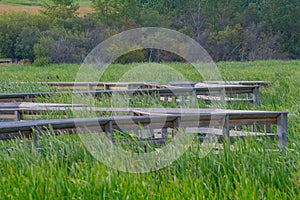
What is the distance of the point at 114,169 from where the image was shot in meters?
4.68

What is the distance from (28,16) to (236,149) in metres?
47.7

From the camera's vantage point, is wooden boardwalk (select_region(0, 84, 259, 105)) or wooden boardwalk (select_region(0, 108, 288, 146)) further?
wooden boardwalk (select_region(0, 84, 259, 105))

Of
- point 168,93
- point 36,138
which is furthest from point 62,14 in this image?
point 36,138

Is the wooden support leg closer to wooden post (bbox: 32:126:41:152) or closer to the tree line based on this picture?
wooden post (bbox: 32:126:41:152)

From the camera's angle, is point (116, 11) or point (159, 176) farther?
point (116, 11)

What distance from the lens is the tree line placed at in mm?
43000

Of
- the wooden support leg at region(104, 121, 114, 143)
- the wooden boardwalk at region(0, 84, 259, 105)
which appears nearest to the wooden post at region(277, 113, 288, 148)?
the wooden support leg at region(104, 121, 114, 143)

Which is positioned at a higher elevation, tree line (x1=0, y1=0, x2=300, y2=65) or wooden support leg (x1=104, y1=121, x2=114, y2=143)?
tree line (x1=0, y1=0, x2=300, y2=65)

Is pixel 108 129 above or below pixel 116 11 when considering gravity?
below

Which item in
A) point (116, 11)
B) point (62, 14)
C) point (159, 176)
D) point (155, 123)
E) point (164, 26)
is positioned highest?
point (116, 11)

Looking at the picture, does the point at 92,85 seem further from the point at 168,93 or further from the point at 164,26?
the point at 164,26

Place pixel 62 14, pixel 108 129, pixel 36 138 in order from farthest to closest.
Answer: pixel 62 14 → pixel 108 129 → pixel 36 138

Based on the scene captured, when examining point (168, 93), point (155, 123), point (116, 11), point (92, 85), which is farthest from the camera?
point (116, 11)

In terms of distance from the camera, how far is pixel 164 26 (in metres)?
54.3
